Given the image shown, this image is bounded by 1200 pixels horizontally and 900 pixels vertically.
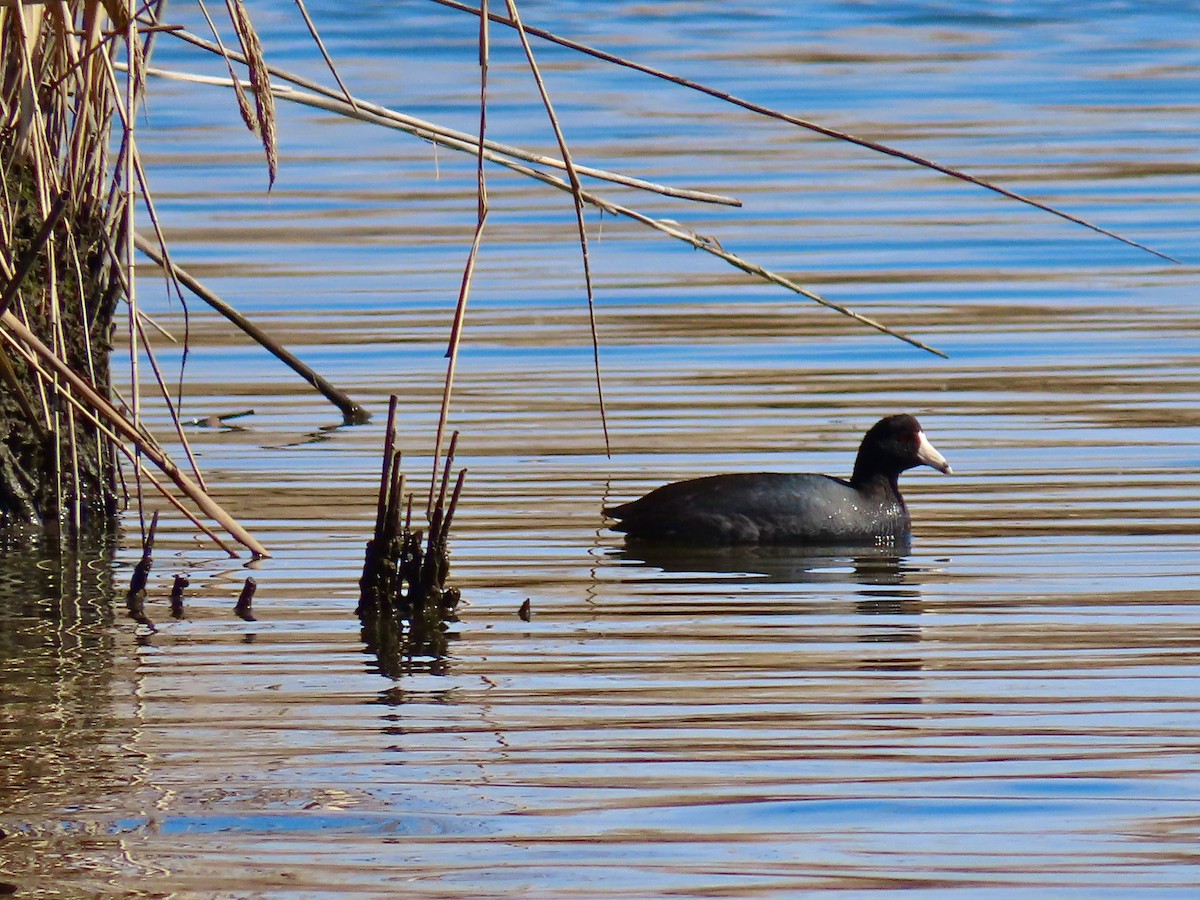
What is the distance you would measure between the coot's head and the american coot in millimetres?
33

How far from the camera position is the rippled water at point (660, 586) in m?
4.93

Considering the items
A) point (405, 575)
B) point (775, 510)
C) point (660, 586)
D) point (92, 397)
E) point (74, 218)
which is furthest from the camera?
point (775, 510)

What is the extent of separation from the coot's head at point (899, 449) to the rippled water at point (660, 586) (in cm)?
21

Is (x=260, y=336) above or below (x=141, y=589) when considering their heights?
above

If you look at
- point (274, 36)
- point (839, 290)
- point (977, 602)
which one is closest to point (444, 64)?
point (274, 36)

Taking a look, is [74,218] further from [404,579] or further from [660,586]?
[660,586]

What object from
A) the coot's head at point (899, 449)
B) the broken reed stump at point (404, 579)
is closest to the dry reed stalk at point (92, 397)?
the broken reed stump at point (404, 579)

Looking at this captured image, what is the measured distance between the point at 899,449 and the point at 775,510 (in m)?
0.89

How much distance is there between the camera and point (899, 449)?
31.6 ft

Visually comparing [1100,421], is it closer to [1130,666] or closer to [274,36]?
[1130,666]

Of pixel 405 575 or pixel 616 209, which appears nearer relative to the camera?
pixel 616 209

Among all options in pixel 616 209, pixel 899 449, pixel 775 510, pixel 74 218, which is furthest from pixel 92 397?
pixel 899 449

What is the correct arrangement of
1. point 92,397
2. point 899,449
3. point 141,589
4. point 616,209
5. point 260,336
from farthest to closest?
point 260,336
point 899,449
point 141,589
point 616,209
point 92,397

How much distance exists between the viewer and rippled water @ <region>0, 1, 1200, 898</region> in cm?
493
